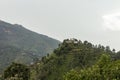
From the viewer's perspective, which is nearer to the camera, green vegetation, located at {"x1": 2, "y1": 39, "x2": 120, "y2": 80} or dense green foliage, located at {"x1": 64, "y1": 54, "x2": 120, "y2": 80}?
dense green foliage, located at {"x1": 64, "y1": 54, "x2": 120, "y2": 80}

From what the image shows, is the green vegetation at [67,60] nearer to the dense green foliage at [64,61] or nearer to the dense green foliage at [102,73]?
the dense green foliage at [64,61]

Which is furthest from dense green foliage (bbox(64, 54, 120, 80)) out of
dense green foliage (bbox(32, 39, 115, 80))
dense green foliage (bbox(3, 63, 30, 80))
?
dense green foliage (bbox(32, 39, 115, 80))

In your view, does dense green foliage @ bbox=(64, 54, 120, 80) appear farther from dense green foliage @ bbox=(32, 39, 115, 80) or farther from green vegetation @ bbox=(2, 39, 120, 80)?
dense green foliage @ bbox=(32, 39, 115, 80)

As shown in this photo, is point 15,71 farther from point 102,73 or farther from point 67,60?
point 67,60

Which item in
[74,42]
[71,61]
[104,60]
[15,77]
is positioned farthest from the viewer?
[74,42]

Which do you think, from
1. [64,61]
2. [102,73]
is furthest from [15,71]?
[64,61]

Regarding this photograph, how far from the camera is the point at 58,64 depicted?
12369cm

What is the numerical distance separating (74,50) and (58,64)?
352 inches

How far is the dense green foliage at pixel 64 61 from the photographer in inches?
4677

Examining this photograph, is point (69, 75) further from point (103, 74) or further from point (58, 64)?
point (58, 64)

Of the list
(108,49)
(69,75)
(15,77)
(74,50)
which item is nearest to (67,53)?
(74,50)

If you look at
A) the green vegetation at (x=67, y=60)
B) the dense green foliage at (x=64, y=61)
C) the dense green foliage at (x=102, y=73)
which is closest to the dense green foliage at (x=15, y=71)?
the green vegetation at (x=67, y=60)

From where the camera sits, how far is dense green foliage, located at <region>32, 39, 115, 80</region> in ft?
390

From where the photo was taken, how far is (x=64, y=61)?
124m
